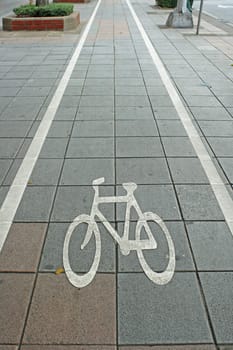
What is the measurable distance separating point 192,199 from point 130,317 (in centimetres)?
155

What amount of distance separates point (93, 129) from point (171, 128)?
1110 millimetres

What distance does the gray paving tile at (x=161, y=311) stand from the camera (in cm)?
231

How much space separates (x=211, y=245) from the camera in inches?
120

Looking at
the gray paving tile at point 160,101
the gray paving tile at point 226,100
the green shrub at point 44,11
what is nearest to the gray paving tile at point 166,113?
the gray paving tile at point 160,101

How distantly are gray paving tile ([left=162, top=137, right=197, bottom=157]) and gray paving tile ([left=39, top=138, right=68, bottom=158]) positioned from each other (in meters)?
1.30

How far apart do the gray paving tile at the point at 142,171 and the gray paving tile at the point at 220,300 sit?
4.56 feet

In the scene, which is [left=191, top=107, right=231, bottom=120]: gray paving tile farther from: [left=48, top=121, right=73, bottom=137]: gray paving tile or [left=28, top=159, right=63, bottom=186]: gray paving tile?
[left=28, top=159, right=63, bottom=186]: gray paving tile

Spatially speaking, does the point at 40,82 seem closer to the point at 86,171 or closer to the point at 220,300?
the point at 86,171

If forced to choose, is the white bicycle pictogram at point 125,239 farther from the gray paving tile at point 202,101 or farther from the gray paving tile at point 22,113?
the gray paving tile at point 202,101

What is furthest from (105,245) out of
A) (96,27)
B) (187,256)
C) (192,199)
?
(96,27)

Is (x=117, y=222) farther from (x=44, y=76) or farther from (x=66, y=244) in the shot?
(x=44, y=76)

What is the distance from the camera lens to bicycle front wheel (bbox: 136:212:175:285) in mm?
2736

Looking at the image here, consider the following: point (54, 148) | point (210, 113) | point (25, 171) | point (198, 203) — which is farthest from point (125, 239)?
point (210, 113)

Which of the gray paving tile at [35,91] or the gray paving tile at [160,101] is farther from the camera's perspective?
the gray paving tile at [35,91]
